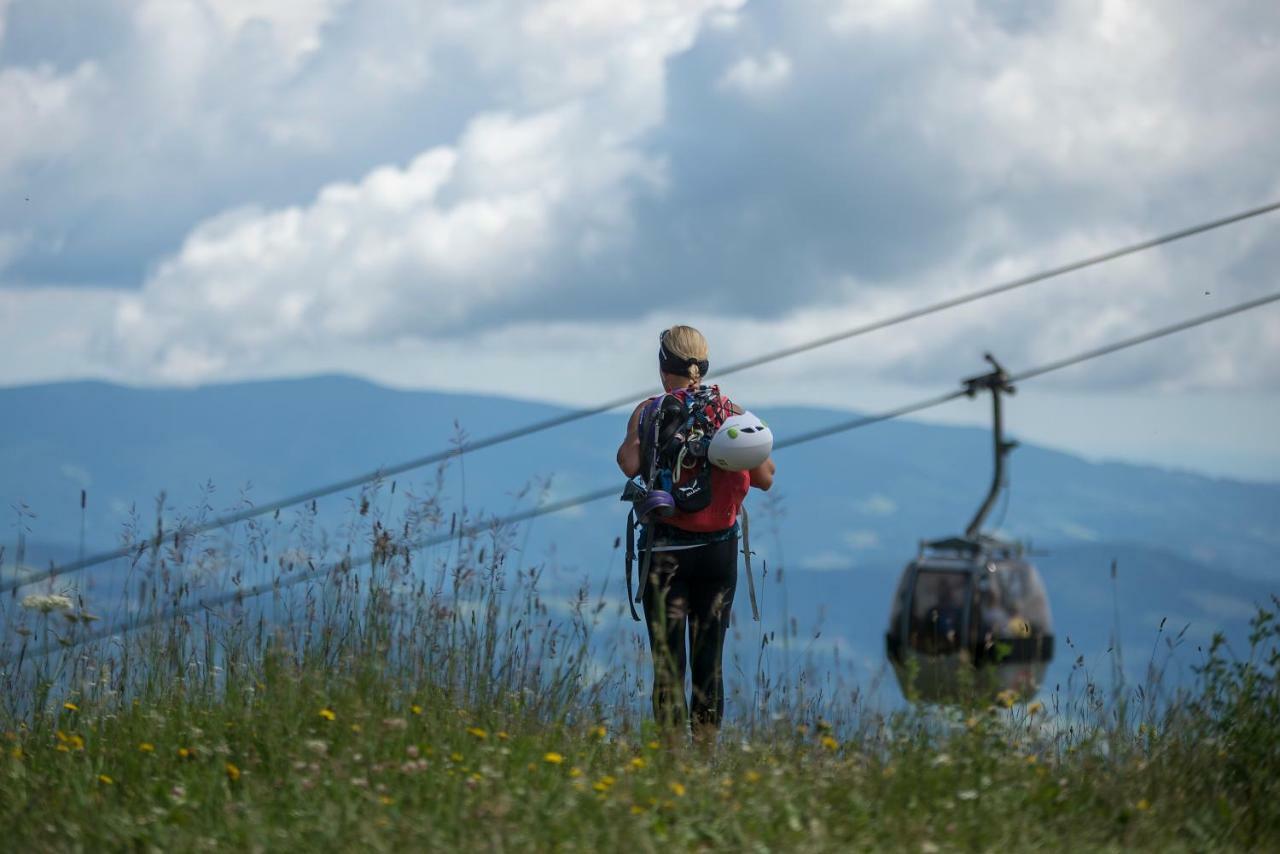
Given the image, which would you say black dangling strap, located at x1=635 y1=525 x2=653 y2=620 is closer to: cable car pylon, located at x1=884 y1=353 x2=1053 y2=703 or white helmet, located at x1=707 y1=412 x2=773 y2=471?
white helmet, located at x1=707 y1=412 x2=773 y2=471

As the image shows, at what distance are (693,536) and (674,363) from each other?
68 centimetres

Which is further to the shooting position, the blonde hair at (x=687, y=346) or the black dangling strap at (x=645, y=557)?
the blonde hair at (x=687, y=346)

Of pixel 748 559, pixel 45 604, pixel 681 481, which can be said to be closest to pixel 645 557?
pixel 681 481

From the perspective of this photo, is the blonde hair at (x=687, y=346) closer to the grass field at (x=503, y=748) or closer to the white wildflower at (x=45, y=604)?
the grass field at (x=503, y=748)

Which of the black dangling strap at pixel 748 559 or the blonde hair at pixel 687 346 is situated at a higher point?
the blonde hair at pixel 687 346

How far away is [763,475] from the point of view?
5609 millimetres

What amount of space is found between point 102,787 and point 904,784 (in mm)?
2474

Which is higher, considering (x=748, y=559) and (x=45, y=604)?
(x=748, y=559)

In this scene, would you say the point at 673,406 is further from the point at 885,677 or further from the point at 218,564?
the point at 218,564

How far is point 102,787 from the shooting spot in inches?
179

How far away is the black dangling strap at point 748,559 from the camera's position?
18.0 ft

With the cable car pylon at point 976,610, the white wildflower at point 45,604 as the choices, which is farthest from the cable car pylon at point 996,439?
the white wildflower at point 45,604

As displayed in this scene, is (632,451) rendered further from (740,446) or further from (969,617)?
(969,617)

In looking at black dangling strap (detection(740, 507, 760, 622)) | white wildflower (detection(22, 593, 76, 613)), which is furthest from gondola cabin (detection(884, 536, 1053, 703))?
white wildflower (detection(22, 593, 76, 613))
